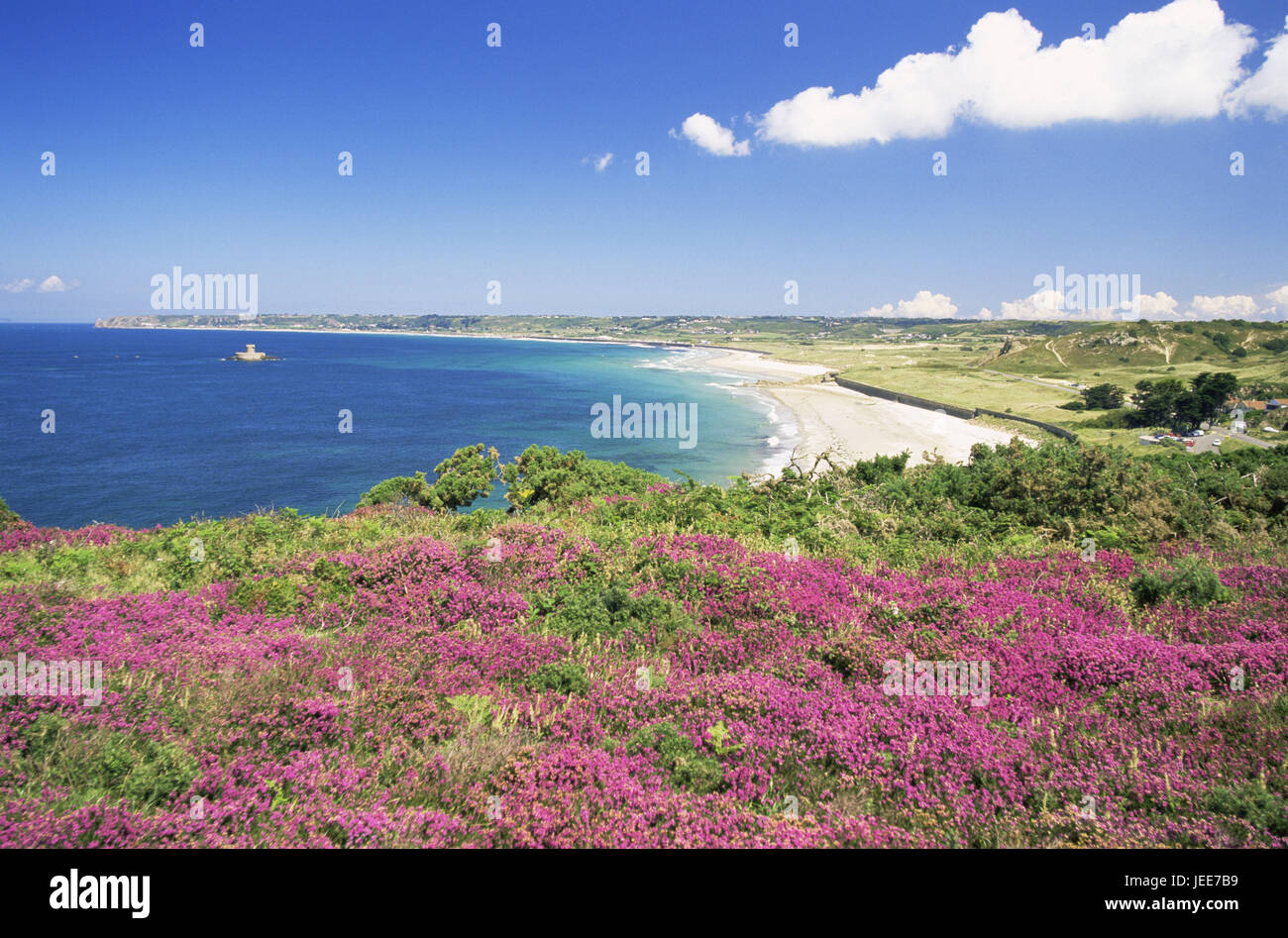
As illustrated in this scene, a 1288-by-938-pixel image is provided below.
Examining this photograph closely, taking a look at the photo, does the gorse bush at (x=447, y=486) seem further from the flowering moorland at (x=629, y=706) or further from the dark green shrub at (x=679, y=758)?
the dark green shrub at (x=679, y=758)

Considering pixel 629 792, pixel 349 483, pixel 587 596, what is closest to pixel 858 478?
pixel 587 596

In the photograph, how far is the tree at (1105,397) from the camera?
66.5 m

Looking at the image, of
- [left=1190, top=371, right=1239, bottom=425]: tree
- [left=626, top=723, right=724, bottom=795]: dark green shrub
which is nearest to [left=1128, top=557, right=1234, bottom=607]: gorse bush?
[left=626, top=723, right=724, bottom=795]: dark green shrub

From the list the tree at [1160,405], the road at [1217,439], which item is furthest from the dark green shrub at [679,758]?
the tree at [1160,405]

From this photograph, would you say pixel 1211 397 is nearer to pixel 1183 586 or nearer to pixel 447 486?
pixel 1183 586

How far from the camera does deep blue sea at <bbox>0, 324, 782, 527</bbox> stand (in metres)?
43.1

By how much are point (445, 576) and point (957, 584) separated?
6701 mm

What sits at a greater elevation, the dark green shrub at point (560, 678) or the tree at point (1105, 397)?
the tree at point (1105, 397)

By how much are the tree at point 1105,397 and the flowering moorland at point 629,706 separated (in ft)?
234

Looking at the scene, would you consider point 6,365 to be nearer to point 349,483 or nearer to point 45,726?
point 349,483

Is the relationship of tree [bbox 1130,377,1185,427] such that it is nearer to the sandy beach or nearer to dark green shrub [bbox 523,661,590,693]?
the sandy beach

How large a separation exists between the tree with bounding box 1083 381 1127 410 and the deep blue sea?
113 feet

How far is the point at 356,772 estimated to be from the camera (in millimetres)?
4191

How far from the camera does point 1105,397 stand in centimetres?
6769
